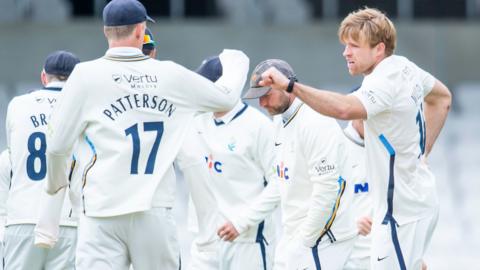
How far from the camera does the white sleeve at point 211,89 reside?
6973mm

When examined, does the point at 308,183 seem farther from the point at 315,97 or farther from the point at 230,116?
the point at 315,97

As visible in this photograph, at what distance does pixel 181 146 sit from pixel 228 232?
192cm

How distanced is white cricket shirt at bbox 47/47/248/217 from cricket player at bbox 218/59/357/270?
116 cm

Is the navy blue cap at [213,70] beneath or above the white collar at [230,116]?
above

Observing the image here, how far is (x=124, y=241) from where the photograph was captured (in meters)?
6.96

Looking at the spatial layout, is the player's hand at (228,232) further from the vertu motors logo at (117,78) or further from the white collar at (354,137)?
the vertu motors logo at (117,78)

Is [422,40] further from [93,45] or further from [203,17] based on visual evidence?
[93,45]

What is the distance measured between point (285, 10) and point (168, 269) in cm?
2168

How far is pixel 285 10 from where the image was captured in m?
28.4

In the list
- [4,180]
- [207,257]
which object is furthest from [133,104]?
[207,257]

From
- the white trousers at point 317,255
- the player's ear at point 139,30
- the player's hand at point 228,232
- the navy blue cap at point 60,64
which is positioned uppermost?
the player's ear at point 139,30

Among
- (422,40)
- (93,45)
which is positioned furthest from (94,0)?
(422,40)

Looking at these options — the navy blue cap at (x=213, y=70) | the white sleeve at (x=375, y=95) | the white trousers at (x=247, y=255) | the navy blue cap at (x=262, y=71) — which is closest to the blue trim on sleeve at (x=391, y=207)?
the white sleeve at (x=375, y=95)

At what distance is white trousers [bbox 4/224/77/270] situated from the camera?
8931mm
